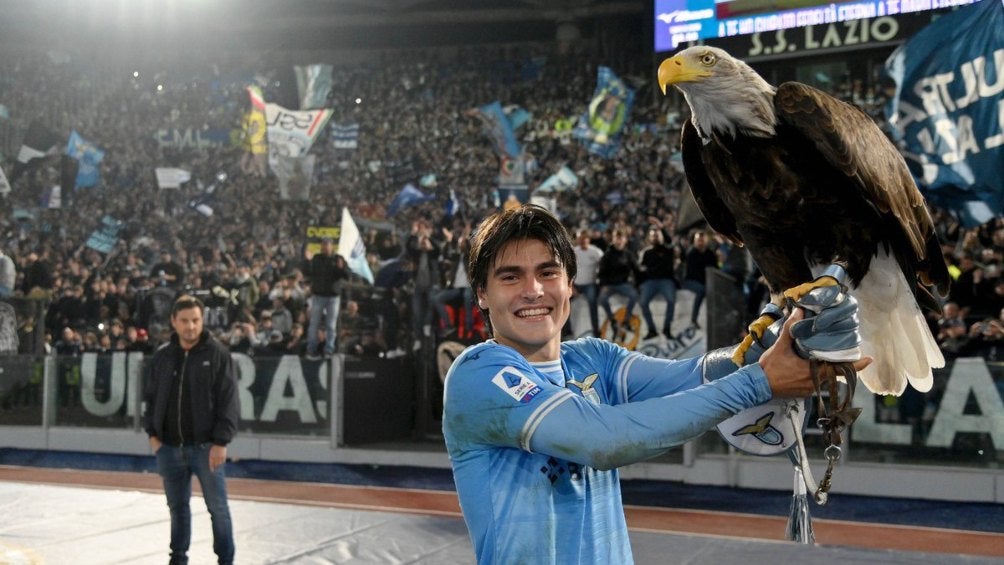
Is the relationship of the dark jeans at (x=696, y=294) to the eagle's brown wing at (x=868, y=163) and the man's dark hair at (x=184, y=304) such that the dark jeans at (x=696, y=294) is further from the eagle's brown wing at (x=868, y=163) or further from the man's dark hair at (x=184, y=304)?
the eagle's brown wing at (x=868, y=163)

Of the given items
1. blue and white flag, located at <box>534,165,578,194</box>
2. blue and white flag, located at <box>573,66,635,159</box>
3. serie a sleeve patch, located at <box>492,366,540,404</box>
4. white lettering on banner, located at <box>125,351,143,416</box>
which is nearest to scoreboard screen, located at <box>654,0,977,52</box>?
blue and white flag, located at <box>573,66,635,159</box>

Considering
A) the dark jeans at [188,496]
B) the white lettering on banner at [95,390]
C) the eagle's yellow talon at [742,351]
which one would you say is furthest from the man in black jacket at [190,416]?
the white lettering on banner at [95,390]

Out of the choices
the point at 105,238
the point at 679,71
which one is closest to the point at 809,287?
the point at 679,71

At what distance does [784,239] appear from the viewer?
2.37 metres

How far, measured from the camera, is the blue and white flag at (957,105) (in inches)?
176

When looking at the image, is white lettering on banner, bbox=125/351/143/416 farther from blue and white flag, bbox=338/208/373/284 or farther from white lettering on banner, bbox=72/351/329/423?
blue and white flag, bbox=338/208/373/284

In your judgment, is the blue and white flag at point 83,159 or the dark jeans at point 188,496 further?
the blue and white flag at point 83,159

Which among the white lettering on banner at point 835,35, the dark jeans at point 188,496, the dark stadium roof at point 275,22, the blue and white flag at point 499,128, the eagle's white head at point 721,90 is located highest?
the dark stadium roof at point 275,22

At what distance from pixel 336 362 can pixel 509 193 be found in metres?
7.63

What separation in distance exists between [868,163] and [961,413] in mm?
6072

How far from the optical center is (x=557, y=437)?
1.60 meters

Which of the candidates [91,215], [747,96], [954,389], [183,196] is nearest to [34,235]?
[91,215]

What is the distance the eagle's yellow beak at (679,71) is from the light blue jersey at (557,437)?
79 cm

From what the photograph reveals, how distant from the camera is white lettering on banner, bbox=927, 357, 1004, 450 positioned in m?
7.26
